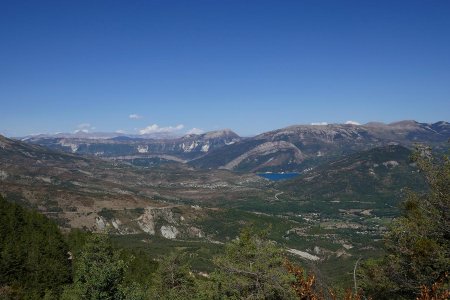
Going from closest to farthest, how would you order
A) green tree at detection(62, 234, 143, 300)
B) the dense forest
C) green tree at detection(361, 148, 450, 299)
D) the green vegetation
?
1. the dense forest
2. green tree at detection(361, 148, 450, 299)
3. green tree at detection(62, 234, 143, 300)
4. the green vegetation

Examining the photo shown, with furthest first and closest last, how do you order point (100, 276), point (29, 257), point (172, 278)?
point (29, 257) < point (172, 278) < point (100, 276)

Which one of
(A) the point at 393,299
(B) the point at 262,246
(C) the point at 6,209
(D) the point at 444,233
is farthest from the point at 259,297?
(C) the point at 6,209

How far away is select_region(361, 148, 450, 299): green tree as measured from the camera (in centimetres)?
3666

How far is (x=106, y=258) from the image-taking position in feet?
178

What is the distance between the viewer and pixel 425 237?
38062mm

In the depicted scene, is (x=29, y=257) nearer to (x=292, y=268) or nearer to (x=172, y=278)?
(x=172, y=278)

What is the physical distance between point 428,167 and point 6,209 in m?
108

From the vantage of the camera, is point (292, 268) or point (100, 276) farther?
point (100, 276)

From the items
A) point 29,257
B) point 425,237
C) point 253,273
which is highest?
point 425,237

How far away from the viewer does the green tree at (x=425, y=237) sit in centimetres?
3666

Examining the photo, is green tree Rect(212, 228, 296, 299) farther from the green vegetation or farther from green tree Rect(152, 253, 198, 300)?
the green vegetation

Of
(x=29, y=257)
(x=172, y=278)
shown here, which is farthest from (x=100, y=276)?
(x=29, y=257)

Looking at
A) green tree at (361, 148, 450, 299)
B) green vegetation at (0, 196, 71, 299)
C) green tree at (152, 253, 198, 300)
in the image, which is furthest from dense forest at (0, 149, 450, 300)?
green vegetation at (0, 196, 71, 299)

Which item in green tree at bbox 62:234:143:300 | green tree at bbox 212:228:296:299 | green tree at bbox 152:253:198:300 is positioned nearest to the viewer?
green tree at bbox 212:228:296:299
